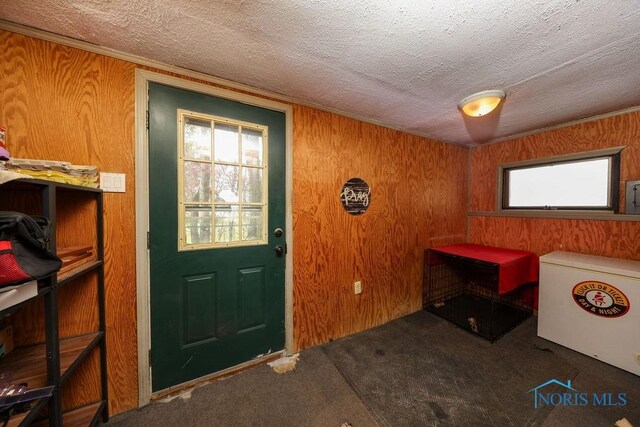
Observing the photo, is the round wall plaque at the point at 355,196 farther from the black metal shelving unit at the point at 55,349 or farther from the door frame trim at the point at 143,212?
the black metal shelving unit at the point at 55,349

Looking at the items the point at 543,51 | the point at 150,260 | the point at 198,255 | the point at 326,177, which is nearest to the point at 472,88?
the point at 543,51

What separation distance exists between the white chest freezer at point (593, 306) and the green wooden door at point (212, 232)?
2527 mm

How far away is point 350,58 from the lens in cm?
136

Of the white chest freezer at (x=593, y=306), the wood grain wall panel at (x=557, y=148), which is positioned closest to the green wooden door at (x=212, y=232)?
the white chest freezer at (x=593, y=306)

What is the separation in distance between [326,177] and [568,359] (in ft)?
8.51

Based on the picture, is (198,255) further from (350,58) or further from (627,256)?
(627,256)

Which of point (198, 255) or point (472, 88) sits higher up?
point (472, 88)

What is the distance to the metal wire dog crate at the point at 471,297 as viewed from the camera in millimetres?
2322

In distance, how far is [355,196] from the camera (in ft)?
7.22

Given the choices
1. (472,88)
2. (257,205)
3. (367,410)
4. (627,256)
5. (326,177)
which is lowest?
(367,410)

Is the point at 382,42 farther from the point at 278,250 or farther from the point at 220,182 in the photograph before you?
the point at 278,250

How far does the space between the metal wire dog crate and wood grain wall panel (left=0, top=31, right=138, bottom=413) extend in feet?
9.53

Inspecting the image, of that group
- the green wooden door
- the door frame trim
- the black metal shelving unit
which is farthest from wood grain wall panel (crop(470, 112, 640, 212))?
the black metal shelving unit

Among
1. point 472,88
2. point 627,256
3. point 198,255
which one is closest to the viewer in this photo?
point 198,255
